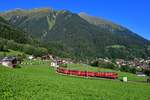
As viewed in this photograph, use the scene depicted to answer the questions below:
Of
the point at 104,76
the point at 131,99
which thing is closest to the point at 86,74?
the point at 104,76

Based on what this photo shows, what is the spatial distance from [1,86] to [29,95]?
3.97 meters

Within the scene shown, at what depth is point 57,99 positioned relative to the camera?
1136 inches

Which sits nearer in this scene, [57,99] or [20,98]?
[20,98]

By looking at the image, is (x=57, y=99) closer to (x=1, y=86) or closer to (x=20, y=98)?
(x=20, y=98)

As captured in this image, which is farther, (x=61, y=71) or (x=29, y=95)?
(x=61, y=71)

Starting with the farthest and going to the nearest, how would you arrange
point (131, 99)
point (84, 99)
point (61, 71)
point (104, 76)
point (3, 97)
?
point (61, 71) → point (104, 76) → point (131, 99) → point (84, 99) → point (3, 97)

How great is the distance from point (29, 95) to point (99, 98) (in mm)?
7394

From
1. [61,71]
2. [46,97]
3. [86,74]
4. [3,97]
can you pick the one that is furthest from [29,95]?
[61,71]

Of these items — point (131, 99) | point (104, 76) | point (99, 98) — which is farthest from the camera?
point (104, 76)

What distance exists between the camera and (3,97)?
85.1ft

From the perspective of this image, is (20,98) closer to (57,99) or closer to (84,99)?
(57,99)

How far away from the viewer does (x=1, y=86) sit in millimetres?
31625

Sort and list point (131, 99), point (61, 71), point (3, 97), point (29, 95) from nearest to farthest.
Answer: point (3, 97) < point (29, 95) < point (131, 99) < point (61, 71)

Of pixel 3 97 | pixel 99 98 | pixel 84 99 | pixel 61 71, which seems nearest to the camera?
pixel 3 97
